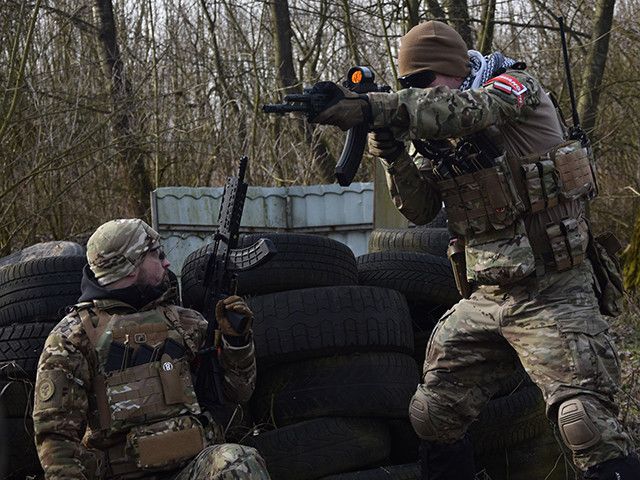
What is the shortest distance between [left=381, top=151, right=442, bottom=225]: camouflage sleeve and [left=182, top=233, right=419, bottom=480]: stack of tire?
66cm

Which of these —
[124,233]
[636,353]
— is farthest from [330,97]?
[636,353]

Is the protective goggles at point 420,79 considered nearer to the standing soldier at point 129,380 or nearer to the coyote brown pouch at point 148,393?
the standing soldier at point 129,380

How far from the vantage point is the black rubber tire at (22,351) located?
4.29m

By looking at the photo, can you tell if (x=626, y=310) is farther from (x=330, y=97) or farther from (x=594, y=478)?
(x=330, y=97)

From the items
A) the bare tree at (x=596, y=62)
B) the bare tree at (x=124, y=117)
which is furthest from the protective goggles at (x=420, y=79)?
the bare tree at (x=596, y=62)

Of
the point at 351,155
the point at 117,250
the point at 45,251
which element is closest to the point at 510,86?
Answer: the point at 351,155

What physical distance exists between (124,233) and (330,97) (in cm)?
92

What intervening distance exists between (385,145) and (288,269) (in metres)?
1.27

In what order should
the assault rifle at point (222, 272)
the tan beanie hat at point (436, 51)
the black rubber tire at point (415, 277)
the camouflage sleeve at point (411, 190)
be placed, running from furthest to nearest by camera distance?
the black rubber tire at point (415, 277), the camouflage sleeve at point (411, 190), the tan beanie hat at point (436, 51), the assault rifle at point (222, 272)

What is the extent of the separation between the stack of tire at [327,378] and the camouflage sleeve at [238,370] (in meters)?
0.65

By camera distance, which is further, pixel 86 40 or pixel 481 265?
pixel 86 40

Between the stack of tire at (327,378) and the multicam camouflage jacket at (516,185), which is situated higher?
the multicam camouflage jacket at (516,185)

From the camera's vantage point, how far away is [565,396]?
3.42 meters

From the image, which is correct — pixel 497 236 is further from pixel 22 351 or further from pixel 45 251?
pixel 45 251
